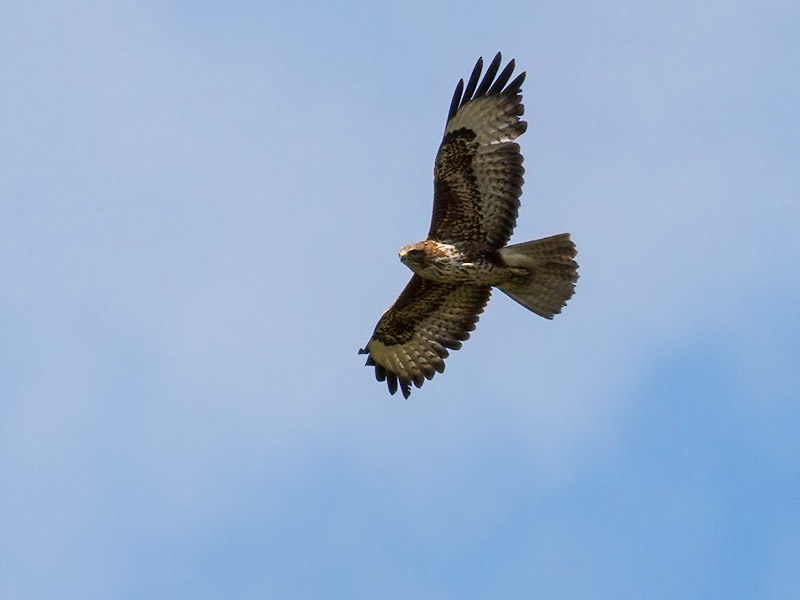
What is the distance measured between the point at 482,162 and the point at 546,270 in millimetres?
1044

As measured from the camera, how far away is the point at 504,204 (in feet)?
44.6

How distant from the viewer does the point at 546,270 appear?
13.6 metres

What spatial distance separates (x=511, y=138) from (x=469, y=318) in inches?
72.3

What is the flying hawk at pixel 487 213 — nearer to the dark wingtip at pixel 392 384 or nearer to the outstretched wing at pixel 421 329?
the outstretched wing at pixel 421 329

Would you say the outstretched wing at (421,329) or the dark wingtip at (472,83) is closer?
the dark wingtip at (472,83)

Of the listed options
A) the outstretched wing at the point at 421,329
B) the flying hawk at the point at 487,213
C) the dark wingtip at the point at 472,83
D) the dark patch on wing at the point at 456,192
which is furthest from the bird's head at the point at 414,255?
the dark wingtip at the point at 472,83

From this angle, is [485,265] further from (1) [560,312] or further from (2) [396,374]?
(2) [396,374]

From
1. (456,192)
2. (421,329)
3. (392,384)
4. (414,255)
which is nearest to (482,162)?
(456,192)

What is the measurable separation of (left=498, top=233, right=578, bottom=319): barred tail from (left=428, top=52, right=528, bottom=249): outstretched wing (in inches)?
8.7

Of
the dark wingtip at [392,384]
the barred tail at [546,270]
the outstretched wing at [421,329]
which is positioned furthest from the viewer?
the dark wingtip at [392,384]

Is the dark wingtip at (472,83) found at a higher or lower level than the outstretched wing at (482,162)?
higher

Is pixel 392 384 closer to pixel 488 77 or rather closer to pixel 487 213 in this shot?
pixel 487 213

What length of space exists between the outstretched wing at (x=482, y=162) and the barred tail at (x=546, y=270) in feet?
0.73

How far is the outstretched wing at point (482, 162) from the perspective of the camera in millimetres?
13555
